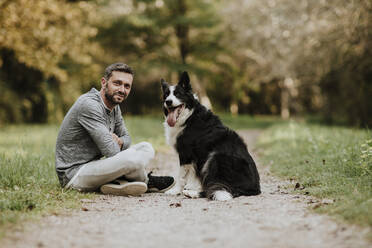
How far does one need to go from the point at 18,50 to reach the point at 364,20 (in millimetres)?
12742

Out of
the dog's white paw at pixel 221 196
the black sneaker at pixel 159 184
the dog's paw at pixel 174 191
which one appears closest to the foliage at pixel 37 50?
the black sneaker at pixel 159 184

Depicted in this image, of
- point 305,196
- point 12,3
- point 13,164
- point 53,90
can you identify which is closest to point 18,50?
point 12,3

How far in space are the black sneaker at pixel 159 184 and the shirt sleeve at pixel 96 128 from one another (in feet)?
3.09

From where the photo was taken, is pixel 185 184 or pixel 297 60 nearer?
pixel 185 184

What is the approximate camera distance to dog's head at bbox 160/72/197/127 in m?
5.45

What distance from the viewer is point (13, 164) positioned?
5586mm

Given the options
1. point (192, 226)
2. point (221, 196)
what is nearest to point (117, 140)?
point (221, 196)

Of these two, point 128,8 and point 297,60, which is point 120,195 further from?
point 128,8

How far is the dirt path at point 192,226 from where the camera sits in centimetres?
313

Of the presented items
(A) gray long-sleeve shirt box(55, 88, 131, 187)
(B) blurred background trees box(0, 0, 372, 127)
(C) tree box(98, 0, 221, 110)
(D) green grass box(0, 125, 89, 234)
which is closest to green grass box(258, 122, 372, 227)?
(A) gray long-sleeve shirt box(55, 88, 131, 187)

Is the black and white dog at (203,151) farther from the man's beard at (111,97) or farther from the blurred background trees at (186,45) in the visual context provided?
the blurred background trees at (186,45)

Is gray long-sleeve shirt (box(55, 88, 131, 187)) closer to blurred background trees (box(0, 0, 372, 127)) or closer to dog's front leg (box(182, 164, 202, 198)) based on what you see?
dog's front leg (box(182, 164, 202, 198))

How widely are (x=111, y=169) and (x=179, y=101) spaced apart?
1.43 m

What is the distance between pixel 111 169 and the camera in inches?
197
